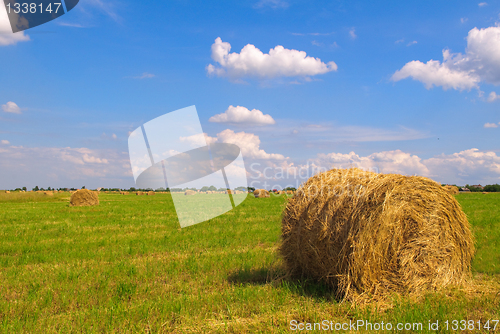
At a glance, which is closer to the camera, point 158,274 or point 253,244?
point 158,274

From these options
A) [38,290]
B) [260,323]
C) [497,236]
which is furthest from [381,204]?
[497,236]

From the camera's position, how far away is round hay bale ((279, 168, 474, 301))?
5660 millimetres

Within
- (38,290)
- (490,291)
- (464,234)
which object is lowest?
(490,291)

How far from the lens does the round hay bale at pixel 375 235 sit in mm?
5660

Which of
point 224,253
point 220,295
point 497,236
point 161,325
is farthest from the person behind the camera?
point 497,236

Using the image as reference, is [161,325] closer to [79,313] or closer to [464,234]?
[79,313]

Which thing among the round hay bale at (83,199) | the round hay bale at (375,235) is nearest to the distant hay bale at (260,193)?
the round hay bale at (83,199)

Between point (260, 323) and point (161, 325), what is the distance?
1396 millimetres

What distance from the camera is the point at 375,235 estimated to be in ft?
18.7

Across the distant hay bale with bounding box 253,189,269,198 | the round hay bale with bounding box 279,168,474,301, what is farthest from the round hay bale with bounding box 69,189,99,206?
the round hay bale with bounding box 279,168,474,301

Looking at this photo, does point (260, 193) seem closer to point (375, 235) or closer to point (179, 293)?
point (179, 293)

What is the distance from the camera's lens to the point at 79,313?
4.93m

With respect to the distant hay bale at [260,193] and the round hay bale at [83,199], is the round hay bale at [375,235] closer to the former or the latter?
the round hay bale at [83,199]

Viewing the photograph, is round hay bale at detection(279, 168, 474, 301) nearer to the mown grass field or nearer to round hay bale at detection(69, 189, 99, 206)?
the mown grass field
